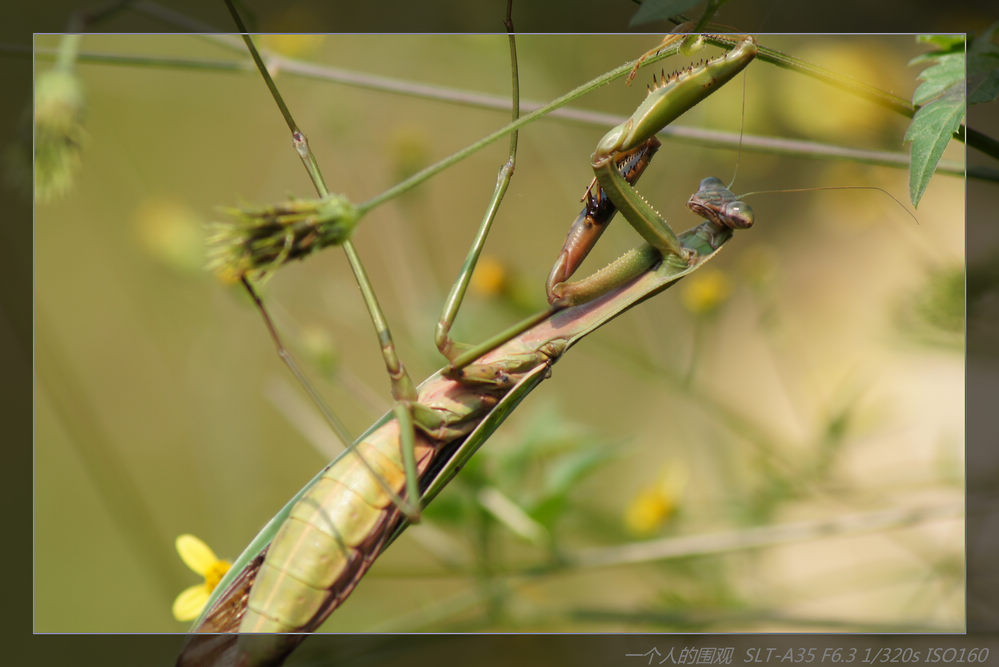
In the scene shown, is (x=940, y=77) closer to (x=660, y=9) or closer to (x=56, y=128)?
(x=660, y=9)

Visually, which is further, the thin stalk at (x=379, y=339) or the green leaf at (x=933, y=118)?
the thin stalk at (x=379, y=339)

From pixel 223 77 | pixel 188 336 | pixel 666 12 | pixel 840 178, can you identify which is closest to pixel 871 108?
pixel 840 178

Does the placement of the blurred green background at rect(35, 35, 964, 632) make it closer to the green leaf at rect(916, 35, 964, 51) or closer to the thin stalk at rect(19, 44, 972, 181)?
the thin stalk at rect(19, 44, 972, 181)

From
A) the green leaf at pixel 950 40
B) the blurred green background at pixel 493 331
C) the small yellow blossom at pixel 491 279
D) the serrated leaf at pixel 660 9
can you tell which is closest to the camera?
the serrated leaf at pixel 660 9

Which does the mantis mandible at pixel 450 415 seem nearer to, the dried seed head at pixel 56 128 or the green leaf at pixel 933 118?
the green leaf at pixel 933 118

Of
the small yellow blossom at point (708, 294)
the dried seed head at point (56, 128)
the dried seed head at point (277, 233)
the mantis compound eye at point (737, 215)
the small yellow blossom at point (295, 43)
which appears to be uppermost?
the small yellow blossom at point (295, 43)

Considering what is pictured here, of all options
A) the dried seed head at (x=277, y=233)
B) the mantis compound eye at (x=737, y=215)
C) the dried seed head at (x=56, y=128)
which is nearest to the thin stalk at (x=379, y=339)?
the dried seed head at (x=277, y=233)
